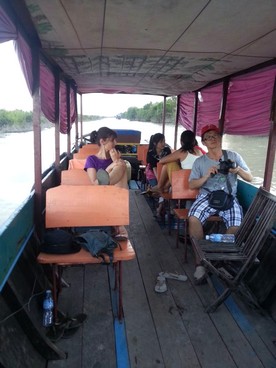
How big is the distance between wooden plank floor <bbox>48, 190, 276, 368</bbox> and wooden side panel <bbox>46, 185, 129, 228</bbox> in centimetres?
59

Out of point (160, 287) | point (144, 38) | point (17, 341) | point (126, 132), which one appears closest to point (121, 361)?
point (17, 341)

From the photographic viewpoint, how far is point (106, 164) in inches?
118

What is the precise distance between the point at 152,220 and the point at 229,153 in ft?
5.26

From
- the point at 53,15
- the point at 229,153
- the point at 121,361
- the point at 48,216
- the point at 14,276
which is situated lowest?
the point at 121,361

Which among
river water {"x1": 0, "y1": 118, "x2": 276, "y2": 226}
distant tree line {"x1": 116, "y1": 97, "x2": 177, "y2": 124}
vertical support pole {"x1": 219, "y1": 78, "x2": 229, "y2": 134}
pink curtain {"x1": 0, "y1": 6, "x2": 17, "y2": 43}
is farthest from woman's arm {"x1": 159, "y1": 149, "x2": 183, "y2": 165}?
river water {"x1": 0, "y1": 118, "x2": 276, "y2": 226}

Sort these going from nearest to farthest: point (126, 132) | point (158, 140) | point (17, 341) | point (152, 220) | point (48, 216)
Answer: point (17, 341), point (48, 216), point (152, 220), point (158, 140), point (126, 132)

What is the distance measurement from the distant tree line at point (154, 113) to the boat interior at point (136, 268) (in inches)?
208

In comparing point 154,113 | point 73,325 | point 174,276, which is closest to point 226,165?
point 174,276

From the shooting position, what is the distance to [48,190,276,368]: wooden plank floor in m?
1.82

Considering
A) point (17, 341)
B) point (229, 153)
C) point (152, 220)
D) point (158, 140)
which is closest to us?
point (17, 341)

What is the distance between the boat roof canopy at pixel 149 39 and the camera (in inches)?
70.3

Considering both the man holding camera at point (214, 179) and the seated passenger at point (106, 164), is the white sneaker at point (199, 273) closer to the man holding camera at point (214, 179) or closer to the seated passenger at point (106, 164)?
the man holding camera at point (214, 179)

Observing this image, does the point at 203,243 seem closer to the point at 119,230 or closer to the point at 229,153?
the point at 119,230

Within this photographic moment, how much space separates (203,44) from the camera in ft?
8.34
